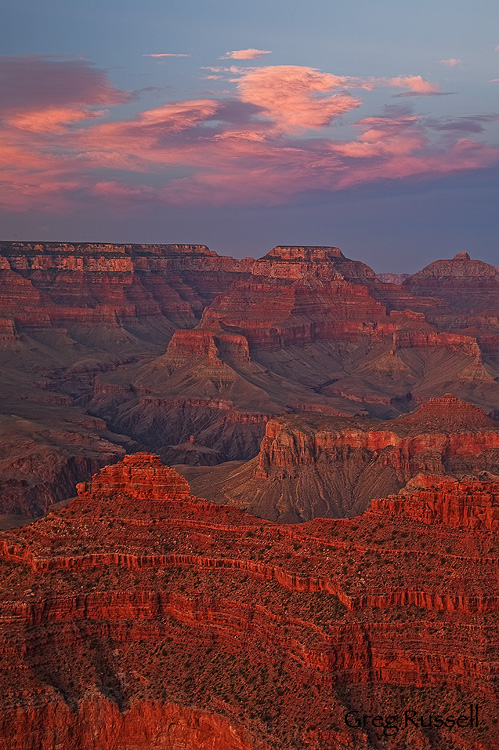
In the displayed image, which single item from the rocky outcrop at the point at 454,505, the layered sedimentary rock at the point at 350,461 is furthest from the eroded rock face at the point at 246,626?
the layered sedimentary rock at the point at 350,461

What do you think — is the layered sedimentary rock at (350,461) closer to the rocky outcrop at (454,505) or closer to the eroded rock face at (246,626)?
the rocky outcrop at (454,505)

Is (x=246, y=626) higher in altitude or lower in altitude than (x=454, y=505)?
lower

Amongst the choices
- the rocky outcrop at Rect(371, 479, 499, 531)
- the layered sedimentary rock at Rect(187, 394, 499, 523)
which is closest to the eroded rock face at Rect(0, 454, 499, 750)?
the rocky outcrop at Rect(371, 479, 499, 531)

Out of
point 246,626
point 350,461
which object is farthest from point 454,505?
point 350,461

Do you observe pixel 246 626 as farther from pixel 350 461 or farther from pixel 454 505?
pixel 350 461

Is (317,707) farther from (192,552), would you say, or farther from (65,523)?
(65,523)

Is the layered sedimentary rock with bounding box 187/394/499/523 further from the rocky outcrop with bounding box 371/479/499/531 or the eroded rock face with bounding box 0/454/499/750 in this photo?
the eroded rock face with bounding box 0/454/499/750
